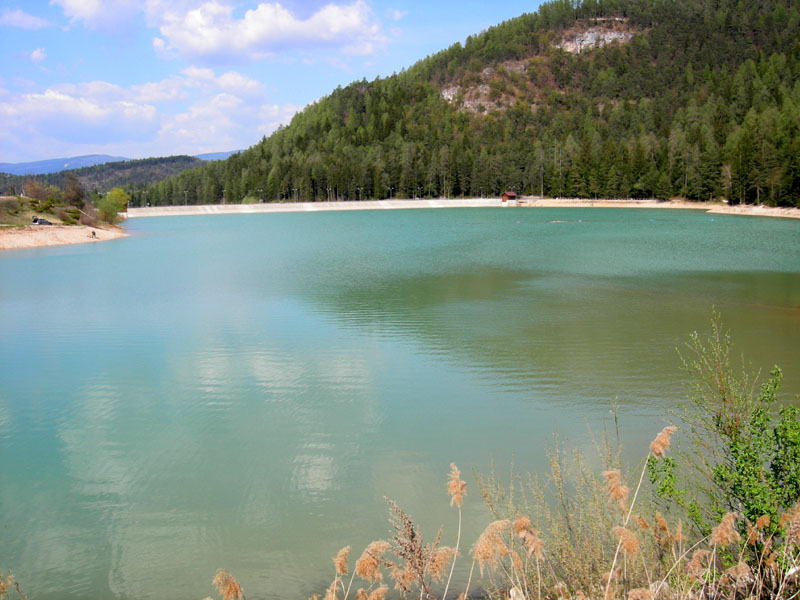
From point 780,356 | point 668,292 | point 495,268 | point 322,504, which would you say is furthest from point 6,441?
point 495,268

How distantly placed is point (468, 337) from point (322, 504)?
31.3ft

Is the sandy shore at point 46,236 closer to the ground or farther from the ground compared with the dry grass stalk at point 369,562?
farther from the ground

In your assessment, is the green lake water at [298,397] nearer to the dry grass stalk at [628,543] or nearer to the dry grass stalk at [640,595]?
the dry grass stalk at [628,543]

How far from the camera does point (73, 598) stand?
22.8 ft

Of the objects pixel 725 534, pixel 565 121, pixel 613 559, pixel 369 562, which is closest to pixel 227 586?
pixel 369 562

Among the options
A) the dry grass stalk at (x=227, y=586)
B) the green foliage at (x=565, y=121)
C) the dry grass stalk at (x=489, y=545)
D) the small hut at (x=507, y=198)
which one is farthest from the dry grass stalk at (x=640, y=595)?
the small hut at (x=507, y=198)

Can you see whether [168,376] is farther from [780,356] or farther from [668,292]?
[668,292]

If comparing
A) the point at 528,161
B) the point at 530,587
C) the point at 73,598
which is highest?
the point at 528,161

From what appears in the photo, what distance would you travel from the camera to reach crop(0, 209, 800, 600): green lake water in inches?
317

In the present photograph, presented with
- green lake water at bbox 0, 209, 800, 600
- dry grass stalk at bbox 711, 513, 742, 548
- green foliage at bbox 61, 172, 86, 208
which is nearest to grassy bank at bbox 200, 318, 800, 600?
dry grass stalk at bbox 711, 513, 742, 548

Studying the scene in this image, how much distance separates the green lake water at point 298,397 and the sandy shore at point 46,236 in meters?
29.0

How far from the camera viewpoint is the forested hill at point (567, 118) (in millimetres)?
104312

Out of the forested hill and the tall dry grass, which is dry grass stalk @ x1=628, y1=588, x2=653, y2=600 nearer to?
the tall dry grass

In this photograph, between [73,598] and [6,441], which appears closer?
[73,598]
